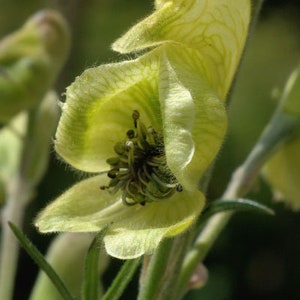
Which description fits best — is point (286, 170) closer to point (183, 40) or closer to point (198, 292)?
point (183, 40)

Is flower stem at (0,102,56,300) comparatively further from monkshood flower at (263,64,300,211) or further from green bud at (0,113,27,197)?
monkshood flower at (263,64,300,211)

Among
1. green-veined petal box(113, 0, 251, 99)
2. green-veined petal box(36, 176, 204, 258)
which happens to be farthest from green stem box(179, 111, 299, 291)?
green-veined petal box(113, 0, 251, 99)

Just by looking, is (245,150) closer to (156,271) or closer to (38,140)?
(38,140)

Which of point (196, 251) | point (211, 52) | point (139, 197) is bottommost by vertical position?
point (196, 251)

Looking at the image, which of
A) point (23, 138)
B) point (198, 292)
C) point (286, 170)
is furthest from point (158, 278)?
point (198, 292)

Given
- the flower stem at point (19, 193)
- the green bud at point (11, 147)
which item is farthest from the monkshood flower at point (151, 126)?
the green bud at point (11, 147)

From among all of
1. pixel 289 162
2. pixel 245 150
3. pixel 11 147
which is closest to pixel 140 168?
pixel 289 162
